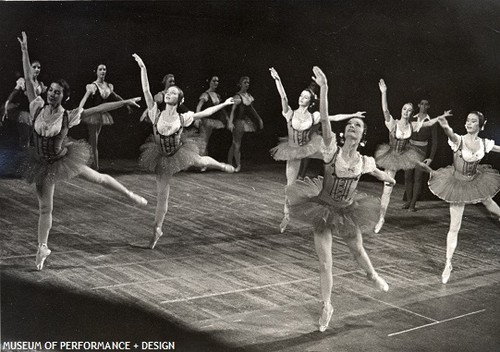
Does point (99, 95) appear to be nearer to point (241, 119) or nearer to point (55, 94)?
point (241, 119)

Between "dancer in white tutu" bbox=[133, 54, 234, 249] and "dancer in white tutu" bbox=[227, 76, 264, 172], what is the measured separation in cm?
294

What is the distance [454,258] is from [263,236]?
1647 millimetres

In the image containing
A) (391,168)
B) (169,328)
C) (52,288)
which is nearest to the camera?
(169,328)

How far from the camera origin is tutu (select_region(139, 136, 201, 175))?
4.87 metres

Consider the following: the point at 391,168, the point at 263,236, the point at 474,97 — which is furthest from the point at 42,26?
the point at 474,97

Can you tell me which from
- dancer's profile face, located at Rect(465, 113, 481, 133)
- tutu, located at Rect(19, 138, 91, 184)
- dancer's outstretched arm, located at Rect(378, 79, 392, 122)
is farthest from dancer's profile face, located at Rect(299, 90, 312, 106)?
tutu, located at Rect(19, 138, 91, 184)

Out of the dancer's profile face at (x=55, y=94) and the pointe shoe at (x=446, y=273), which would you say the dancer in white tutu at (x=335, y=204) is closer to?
the pointe shoe at (x=446, y=273)

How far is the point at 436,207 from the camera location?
7430 millimetres

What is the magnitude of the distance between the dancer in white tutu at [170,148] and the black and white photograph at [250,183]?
A: 1cm

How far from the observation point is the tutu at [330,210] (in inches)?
145

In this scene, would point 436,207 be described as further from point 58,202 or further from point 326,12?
point 58,202

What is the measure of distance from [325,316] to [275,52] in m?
4.93

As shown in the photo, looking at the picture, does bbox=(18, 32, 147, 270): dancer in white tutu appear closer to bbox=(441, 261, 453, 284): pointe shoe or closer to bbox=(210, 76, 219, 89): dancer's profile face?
bbox=(441, 261, 453, 284): pointe shoe

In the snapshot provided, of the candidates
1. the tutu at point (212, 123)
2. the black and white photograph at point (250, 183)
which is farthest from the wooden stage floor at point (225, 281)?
the tutu at point (212, 123)
